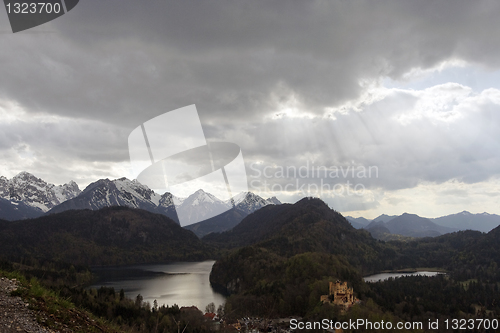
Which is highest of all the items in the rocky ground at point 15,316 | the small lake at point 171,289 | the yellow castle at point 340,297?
the rocky ground at point 15,316

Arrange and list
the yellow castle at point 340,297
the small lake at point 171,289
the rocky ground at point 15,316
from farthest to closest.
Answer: the small lake at point 171,289 < the yellow castle at point 340,297 < the rocky ground at point 15,316

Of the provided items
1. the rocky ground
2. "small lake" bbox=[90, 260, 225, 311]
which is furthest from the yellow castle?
the rocky ground

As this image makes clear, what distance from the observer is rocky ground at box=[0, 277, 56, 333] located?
7.73 metres

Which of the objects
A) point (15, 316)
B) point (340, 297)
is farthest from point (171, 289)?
point (15, 316)

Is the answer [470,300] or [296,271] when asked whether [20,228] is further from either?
[470,300]

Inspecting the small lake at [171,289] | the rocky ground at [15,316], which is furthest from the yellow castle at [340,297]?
the rocky ground at [15,316]

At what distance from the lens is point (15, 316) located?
26.6 feet

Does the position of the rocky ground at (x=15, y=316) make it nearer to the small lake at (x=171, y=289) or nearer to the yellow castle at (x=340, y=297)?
the yellow castle at (x=340, y=297)

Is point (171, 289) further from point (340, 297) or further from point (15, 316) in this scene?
point (15, 316)

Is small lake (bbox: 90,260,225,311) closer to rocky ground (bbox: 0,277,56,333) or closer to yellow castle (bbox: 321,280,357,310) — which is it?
yellow castle (bbox: 321,280,357,310)

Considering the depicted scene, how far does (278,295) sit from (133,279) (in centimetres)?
6968

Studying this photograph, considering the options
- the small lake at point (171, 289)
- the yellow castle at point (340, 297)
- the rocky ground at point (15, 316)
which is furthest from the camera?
the small lake at point (171, 289)

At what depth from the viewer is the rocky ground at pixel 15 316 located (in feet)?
25.4

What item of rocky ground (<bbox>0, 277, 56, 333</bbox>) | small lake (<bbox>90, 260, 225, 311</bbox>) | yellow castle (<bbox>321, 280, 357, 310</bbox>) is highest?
rocky ground (<bbox>0, 277, 56, 333</bbox>)
